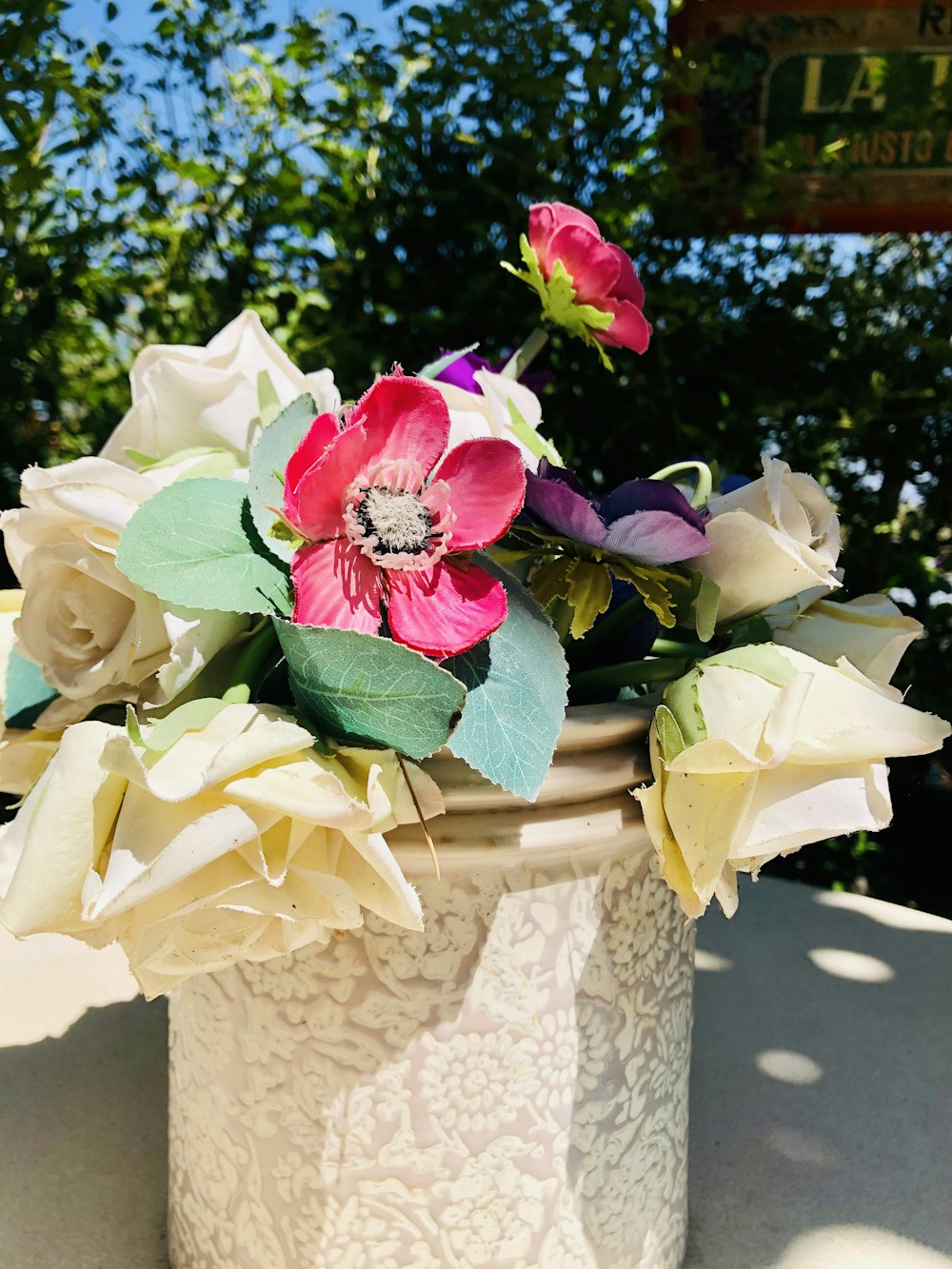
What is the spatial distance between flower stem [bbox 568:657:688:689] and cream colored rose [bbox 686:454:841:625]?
0.12ft

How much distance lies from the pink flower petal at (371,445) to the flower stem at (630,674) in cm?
13

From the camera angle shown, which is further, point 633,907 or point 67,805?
point 633,907

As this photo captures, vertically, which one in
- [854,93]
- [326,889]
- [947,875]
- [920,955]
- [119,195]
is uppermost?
[854,93]

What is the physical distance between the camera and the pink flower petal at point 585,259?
0.57 metres

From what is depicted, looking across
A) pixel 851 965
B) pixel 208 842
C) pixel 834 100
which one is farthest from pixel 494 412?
pixel 834 100

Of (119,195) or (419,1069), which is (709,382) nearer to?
(119,195)

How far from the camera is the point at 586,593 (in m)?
0.44

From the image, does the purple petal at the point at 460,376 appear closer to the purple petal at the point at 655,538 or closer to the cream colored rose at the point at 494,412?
the cream colored rose at the point at 494,412

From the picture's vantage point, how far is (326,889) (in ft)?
1.27

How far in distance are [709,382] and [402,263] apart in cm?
47

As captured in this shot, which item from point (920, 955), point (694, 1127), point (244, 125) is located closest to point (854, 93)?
point (244, 125)

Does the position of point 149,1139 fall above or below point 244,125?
below

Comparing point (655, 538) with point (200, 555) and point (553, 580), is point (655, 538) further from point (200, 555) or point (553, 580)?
point (200, 555)

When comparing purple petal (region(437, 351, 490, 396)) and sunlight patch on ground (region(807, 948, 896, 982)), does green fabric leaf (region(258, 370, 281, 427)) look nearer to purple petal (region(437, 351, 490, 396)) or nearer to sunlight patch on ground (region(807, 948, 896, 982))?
purple petal (region(437, 351, 490, 396))
